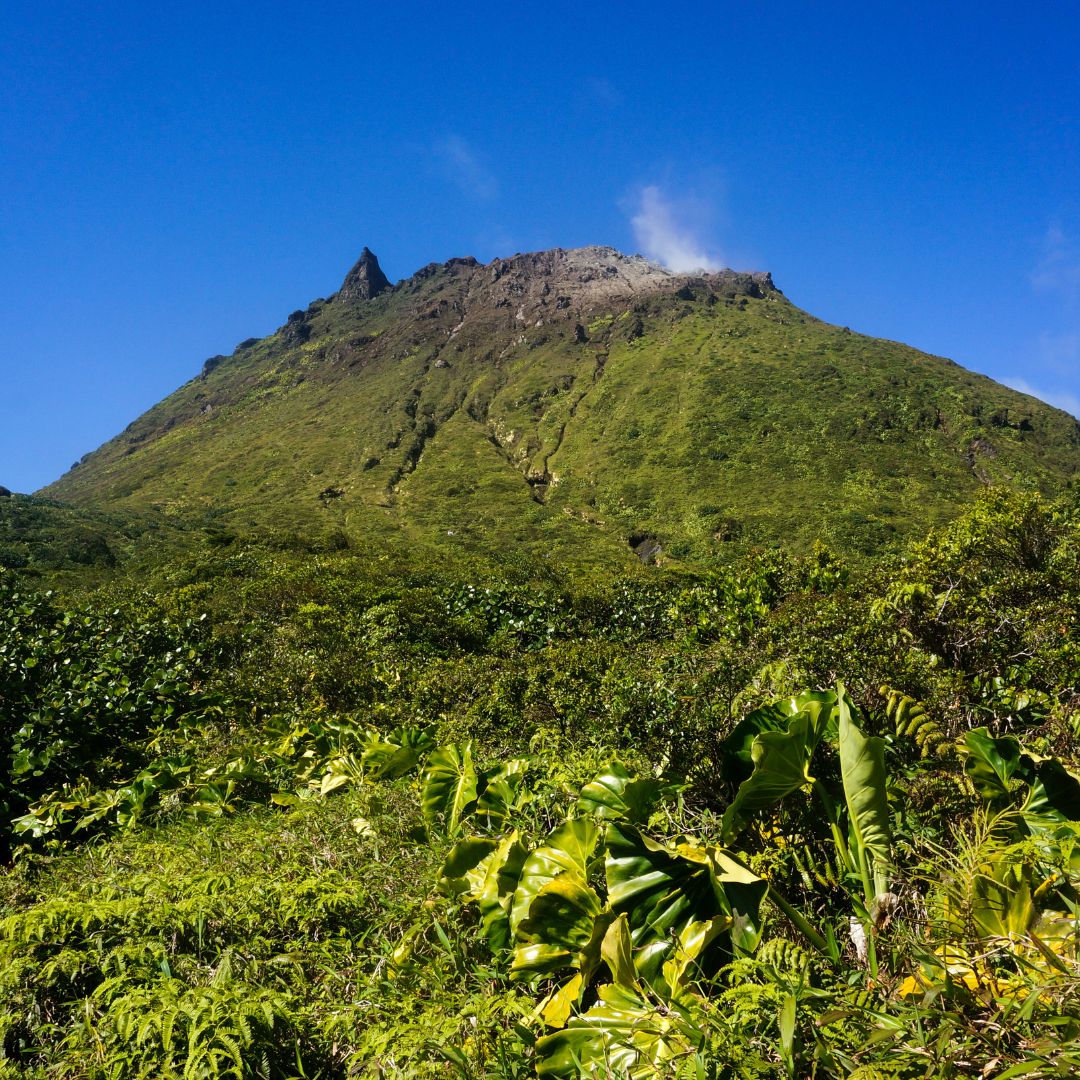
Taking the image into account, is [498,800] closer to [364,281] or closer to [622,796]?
[622,796]

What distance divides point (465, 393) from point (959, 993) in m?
96.0

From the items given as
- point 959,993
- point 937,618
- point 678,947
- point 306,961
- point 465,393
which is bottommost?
point 306,961

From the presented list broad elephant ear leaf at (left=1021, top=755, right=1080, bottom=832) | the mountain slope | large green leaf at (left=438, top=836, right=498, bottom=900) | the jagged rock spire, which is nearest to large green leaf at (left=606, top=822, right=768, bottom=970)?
large green leaf at (left=438, top=836, right=498, bottom=900)

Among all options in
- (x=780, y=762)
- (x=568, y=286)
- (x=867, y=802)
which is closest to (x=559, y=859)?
(x=780, y=762)

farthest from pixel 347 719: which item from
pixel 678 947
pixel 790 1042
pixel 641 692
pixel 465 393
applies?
pixel 465 393

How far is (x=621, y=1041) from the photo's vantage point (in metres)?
1.65

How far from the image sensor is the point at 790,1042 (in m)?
1.34

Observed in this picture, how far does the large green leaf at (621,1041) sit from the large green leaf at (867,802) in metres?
0.62

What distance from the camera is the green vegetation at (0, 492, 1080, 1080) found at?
5.05ft

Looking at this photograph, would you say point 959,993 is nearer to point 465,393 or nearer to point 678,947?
point 678,947

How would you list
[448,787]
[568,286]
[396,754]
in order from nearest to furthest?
1. [448,787]
2. [396,754]
3. [568,286]

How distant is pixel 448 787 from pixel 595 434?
7436cm

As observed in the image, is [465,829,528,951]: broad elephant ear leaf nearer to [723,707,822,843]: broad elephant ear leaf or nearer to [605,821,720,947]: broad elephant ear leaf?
[605,821,720,947]: broad elephant ear leaf

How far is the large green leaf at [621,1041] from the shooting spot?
1.56 meters
